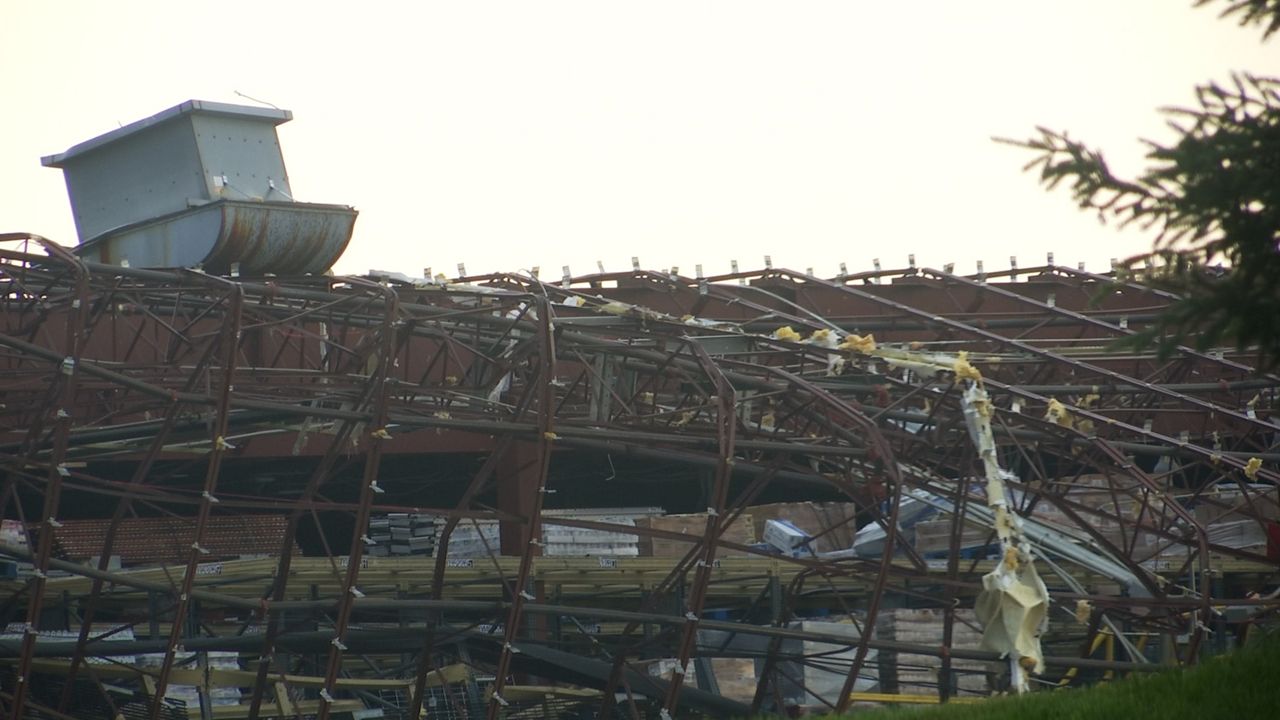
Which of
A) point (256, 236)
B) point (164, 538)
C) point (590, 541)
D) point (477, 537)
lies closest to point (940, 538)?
point (590, 541)

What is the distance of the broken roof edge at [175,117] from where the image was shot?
23.3m

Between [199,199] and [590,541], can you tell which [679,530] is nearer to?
[590,541]

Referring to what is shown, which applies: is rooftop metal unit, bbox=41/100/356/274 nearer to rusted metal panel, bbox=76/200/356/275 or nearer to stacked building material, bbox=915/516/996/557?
rusted metal panel, bbox=76/200/356/275

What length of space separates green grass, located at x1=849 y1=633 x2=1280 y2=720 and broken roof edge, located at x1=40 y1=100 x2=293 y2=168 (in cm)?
1512

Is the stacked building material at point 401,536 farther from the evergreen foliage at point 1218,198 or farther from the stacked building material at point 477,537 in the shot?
the evergreen foliage at point 1218,198

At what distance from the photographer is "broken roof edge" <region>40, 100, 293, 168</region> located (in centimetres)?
2328

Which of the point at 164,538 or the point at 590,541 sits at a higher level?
the point at 590,541

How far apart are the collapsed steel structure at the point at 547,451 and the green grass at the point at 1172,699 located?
335 centimetres

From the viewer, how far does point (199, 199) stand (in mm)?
23375

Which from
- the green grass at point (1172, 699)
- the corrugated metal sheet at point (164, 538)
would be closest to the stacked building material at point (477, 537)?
the corrugated metal sheet at point (164, 538)

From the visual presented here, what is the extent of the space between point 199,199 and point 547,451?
31.6ft

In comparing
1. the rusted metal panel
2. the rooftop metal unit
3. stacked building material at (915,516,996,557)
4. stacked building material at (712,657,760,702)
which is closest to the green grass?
stacked building material at (712,657,760,702)

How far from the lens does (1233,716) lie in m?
9.96

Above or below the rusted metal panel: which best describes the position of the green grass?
below
